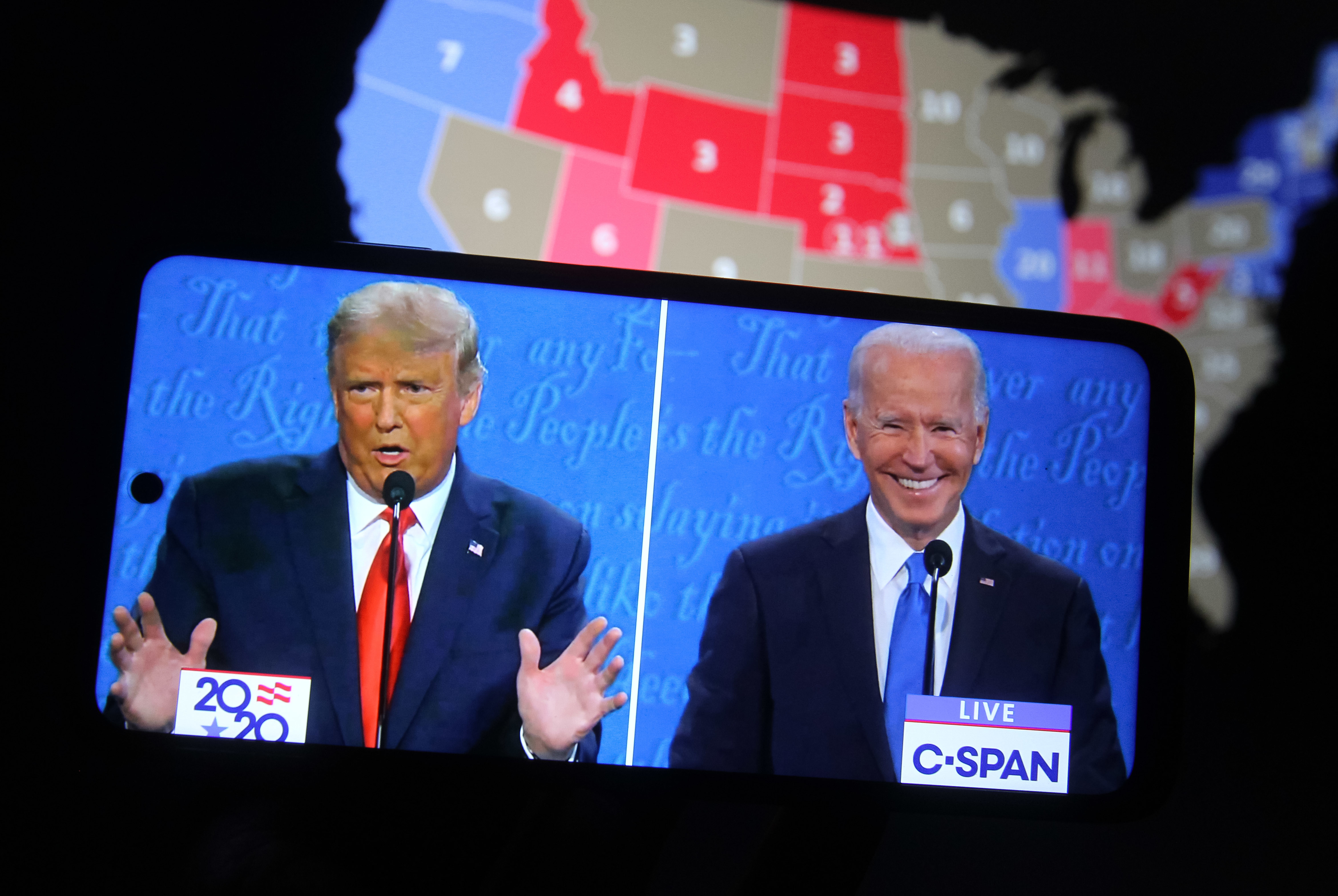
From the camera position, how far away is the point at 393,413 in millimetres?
561

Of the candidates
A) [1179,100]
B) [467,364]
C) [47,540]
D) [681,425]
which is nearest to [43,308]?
[47,540]

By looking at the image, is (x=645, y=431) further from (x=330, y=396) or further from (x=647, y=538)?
(x=330, y=396)

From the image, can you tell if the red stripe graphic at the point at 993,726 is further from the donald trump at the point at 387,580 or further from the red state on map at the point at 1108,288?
the red state on map at the point at 1108,288

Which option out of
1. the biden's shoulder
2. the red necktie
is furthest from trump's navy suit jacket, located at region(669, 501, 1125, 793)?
the red necktie

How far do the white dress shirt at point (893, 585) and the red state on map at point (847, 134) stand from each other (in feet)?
1.69

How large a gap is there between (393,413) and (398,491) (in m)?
0.05

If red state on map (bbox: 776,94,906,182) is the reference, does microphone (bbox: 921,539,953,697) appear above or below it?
below

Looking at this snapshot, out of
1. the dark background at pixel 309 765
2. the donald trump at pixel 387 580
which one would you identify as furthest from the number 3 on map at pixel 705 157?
the donald trump at pixel 387 580

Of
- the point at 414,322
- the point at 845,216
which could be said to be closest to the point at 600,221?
the point at 845,216

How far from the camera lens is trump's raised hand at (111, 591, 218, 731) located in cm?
54

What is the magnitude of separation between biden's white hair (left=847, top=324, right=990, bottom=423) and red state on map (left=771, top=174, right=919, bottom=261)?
1.23ft

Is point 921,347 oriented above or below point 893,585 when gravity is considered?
above

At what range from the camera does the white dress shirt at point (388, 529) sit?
557mm

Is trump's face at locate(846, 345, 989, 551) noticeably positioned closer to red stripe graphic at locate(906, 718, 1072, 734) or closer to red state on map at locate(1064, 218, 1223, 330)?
red stripe graphic at locate(906, 718, 1072, 734)
